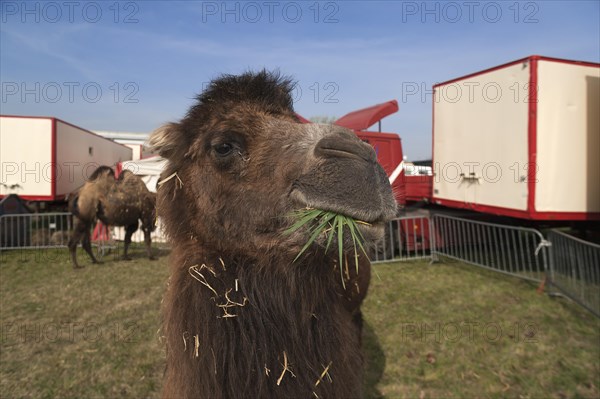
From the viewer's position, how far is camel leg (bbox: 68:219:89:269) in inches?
372

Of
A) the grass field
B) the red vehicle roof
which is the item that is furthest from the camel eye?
the red vehicle roof

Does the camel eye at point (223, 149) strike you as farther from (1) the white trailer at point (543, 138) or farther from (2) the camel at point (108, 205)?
(2) the camel at point (108, 205)

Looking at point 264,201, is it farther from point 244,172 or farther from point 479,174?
point 479,174

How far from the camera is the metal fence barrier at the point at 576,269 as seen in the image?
245 inches

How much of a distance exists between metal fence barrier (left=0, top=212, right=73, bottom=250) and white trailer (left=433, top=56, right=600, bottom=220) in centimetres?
1259

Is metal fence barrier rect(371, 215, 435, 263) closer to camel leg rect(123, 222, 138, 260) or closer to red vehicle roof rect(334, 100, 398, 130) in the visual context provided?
red vehicle roof rect(334, 100, 398, 130)

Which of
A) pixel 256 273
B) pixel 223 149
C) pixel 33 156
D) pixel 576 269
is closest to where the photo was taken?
pixel 256 273

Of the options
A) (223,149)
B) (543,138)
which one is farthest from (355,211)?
(543,138)

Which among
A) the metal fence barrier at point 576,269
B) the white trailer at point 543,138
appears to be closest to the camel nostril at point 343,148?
the metal fence barrier at point 576,269

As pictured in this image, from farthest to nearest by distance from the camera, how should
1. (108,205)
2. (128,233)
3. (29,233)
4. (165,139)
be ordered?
(29,233) → (128,233) → (108,205) → (165,139)

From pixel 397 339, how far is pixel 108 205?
28.4 feet

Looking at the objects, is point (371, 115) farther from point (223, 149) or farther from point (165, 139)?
point (223, 149)

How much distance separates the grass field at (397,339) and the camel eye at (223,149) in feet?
4.60

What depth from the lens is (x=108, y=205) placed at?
10070 millimetres
